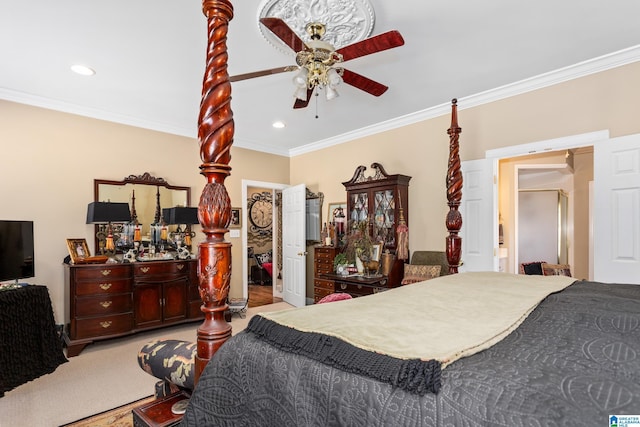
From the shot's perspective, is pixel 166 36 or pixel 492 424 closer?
pixel 492 424

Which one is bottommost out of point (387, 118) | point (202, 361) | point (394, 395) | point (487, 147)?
point (202, 361)

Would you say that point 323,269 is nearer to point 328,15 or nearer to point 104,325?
point 104,325

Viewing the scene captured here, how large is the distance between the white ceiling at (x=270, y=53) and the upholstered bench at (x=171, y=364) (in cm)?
209

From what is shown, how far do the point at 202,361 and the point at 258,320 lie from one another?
29 cm

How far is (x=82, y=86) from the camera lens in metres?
3.39

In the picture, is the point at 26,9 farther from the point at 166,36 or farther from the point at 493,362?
the point at 493,362

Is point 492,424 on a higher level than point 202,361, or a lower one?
higher

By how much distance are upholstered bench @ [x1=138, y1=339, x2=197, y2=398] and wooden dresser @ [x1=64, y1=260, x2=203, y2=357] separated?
7.67 ft

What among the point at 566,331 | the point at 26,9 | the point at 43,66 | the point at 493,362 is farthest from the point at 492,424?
the point at 43,66

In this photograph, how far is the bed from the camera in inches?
24.7

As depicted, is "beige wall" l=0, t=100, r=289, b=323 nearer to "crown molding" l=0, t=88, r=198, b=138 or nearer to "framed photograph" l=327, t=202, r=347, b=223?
"crown molding" l=0, t=88, r=198, b=138

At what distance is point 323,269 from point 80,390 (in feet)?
10.1

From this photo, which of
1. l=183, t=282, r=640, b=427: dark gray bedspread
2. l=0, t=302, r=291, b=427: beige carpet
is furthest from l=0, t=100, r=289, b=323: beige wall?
l=183, t=282, r=640, b=427: dark gray bedspread

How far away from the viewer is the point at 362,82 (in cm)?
250
